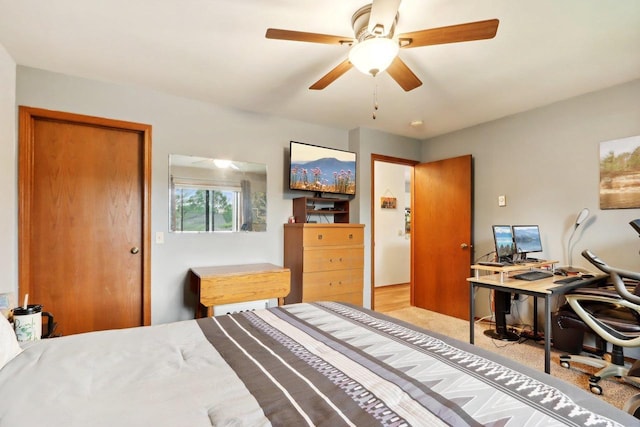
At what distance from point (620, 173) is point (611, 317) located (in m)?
1.27

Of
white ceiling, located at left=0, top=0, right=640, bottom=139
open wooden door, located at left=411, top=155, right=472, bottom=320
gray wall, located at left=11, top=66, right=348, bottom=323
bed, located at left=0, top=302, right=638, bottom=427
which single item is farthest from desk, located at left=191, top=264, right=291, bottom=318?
open wooden door, located at left=411, top=155, right=472, bottom=320

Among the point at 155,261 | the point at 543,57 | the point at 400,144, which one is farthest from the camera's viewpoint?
the point at 400,144

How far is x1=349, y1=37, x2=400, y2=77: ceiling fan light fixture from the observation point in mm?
1560

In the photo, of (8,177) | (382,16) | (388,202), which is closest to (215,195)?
(8,177)

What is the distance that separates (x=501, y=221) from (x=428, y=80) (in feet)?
6.34

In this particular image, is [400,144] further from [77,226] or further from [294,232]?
[77,226]

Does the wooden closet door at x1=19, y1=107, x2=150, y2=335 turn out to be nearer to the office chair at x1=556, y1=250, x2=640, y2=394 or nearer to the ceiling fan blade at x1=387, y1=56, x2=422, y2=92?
the ceiling fan blade at x1=387, y1=56, x2=422, y2=92

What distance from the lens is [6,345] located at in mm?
1045

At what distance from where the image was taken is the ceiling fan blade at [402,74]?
5.99 ft

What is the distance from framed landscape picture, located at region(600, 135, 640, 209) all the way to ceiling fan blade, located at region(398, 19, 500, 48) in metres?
2.11

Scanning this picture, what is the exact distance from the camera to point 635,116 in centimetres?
257

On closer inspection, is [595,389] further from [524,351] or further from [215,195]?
[215,195]

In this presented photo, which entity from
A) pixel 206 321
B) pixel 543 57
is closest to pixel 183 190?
pixel 206 321

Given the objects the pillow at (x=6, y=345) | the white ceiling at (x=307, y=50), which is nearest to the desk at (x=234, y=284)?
the pillow at (x=6, y=345)
